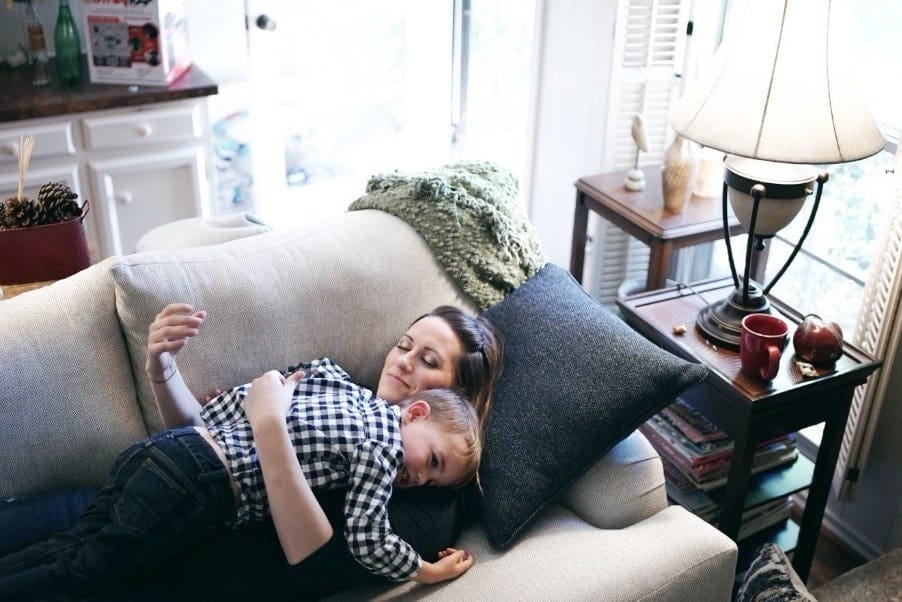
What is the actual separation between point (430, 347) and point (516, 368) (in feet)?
0.56

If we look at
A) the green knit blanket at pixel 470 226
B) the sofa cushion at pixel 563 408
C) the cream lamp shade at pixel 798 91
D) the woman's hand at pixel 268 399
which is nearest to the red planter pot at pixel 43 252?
the woman's hand at pixel 268 399

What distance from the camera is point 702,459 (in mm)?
2072

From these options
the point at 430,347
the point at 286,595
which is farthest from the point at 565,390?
the point at 286,595

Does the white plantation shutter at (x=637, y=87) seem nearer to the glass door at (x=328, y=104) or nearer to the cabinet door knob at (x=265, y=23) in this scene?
the glass door at (x=328, y=104)

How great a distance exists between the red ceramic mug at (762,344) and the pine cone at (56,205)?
1.31 meters

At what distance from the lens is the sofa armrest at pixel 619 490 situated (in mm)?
1671

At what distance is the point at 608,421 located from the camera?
1.62 m

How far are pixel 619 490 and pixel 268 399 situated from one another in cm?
65

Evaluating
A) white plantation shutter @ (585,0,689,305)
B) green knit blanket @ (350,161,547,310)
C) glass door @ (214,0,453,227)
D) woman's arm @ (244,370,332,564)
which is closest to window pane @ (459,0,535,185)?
glass door @ (214,0,453,227)

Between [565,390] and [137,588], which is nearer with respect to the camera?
[137,588]

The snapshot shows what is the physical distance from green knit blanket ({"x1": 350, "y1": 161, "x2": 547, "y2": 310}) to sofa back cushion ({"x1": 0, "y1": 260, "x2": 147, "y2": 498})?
25.3 inches

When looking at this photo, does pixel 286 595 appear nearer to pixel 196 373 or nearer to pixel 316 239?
pixel 196 373

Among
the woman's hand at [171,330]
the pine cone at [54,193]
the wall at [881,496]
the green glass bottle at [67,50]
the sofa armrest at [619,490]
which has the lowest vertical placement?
the wall at [881,496]

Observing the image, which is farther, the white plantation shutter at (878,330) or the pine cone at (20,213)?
the white plantation shutter at (878,330)
